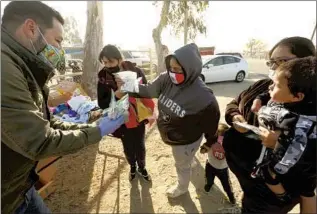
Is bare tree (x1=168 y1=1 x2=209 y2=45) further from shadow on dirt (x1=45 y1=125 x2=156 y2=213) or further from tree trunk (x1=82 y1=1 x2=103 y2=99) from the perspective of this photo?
shadow on dirt (x1=45 y1=125 x2=156 y2=213)

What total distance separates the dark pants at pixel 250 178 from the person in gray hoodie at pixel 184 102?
0.59 meters

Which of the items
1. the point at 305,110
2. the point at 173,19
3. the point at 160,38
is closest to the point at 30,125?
the point at 305,110

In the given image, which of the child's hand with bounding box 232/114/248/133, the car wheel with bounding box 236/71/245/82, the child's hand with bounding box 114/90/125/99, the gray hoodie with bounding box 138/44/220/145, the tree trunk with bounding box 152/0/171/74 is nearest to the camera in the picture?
the child's hand with bounding box 232/114/248/133

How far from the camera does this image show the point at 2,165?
4.13 ft

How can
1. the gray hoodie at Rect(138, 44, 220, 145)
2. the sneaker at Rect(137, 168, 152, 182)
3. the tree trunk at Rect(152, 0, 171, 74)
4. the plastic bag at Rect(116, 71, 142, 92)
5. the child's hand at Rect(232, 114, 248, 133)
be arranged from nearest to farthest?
the child's hand at Rect(232, 114, 248, 133)
the gray hoodie at Rect(138, 44, 220, 145)
the plastic bag at Rect(116, 71, 142, 92)
the sneaker at Rect(137, 168, 152, 182)
the tree trunk at Rect(152, 0, 171, 74)

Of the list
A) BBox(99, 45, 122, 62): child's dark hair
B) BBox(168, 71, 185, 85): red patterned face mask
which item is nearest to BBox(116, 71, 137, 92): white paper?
BBox(99, 45, 122, 62): child's dark hair

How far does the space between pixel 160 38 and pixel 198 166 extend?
8.58 meters

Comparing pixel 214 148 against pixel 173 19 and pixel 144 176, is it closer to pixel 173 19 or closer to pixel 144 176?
pixel 144 176

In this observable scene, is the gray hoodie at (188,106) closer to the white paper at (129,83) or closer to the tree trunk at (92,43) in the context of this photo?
the white paper at (129,83)

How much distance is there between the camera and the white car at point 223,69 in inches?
432

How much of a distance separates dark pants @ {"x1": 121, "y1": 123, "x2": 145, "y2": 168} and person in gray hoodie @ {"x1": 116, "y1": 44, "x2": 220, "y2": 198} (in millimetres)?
555

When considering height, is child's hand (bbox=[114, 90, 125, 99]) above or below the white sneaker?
above

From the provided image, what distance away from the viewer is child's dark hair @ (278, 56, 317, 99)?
1.21 metres

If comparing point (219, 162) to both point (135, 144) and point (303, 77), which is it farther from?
point (303, 77)
